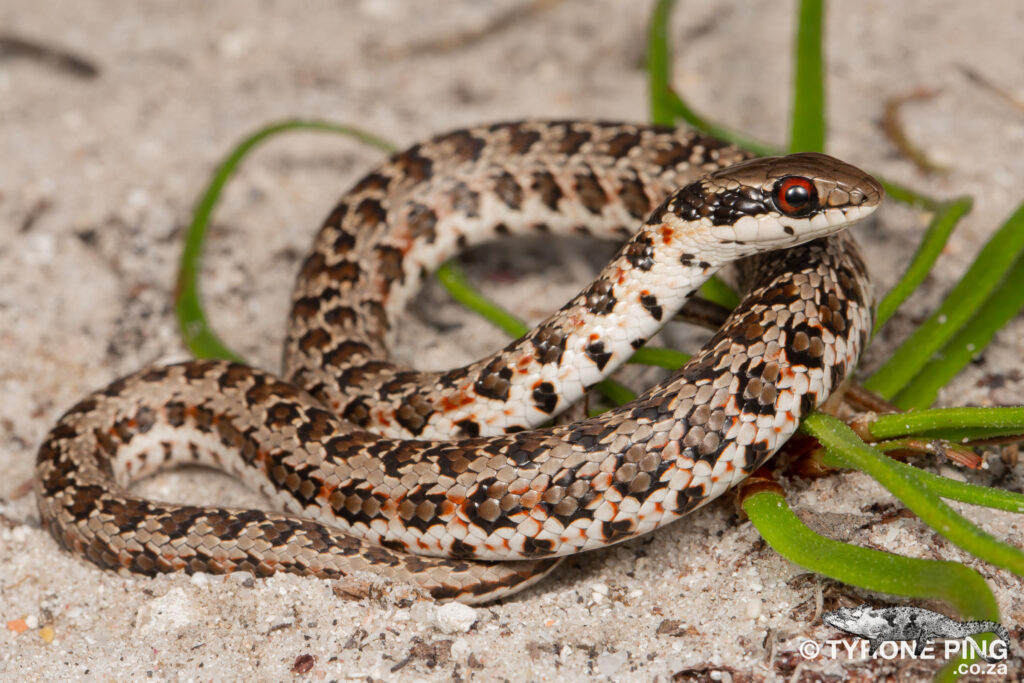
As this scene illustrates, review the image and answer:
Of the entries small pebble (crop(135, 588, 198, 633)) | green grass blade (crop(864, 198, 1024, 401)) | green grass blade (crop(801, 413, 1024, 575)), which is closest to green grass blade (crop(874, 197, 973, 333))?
green grass blade (crop(864, 198, 1024, 401))

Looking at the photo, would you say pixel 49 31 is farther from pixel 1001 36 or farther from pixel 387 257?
pixel 1001 36

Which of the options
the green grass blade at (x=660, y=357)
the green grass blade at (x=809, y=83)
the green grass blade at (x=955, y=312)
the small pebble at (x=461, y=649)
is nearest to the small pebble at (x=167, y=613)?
the small pebble at (x=461, y=649)

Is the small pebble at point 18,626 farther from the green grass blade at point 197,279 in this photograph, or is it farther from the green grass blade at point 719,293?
the green grass blade at point 719,293

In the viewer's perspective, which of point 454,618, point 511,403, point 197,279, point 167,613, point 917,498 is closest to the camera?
point 917,498

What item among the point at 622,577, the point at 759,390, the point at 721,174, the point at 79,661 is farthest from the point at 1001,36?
the point at 79,661

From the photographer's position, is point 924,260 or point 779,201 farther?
point 924,260

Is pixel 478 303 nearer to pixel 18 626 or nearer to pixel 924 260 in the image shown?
pixel 924 260

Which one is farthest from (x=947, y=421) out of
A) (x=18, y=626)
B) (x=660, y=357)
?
(x=18, y=626)
